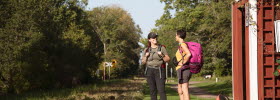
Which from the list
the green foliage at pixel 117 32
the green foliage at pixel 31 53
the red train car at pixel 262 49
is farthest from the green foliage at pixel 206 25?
the green foliage at pixel 117 32

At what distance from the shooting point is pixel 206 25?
91.9 feet

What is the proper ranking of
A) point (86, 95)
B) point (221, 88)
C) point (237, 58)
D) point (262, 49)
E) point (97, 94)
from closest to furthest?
point (262, 49) → point (237, 58) → point (86, 95) → point (97, 94) → point (221, 88)

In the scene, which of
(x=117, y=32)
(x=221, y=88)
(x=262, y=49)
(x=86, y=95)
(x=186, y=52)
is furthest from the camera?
(x=117, y=32)

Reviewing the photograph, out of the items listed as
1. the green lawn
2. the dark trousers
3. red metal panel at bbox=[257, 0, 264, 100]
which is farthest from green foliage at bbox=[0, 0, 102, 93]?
red metal panel at bbox=[257, 0, 264, 100]

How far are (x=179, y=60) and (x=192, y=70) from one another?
0.33 meters

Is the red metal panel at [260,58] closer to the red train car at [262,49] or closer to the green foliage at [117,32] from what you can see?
the red train car at [262,49]

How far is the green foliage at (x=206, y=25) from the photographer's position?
26.0 metres

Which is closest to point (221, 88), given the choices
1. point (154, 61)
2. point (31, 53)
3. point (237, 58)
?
point (31, 53)

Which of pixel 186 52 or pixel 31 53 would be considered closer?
pixel 186 52

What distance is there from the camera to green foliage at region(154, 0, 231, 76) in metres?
26.0

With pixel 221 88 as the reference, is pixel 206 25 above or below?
above

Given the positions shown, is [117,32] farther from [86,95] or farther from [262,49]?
[262,49]

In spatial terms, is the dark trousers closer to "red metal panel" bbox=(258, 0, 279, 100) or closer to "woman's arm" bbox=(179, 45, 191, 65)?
"woman's arm" bbox=(179, 45, 191, 65)

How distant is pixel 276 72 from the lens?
426 inches
